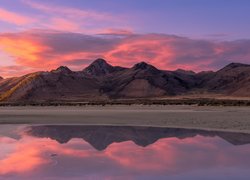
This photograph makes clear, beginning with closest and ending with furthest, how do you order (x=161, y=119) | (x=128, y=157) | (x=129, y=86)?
(x=128, y=157)
(x=161, y=119)
(x=129, y=86)

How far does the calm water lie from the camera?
34.8 feet

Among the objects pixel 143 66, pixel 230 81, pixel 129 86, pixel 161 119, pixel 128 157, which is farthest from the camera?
pixel 143 66

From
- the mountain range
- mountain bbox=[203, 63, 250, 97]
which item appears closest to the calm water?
the mountain range

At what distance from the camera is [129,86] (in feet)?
466

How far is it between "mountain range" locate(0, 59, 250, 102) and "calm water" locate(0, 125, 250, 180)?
105m

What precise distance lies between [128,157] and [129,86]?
129 metres

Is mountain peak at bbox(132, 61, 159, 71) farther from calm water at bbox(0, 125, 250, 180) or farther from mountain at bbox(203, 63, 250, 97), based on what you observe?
calm water at bbox(0, 125, 250, 180)

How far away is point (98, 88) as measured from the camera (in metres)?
146

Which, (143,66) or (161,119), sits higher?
(143,66)

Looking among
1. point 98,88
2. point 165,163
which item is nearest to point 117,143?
point 165,163

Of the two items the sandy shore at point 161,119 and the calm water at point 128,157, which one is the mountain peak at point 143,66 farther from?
the calm water at point 128,157

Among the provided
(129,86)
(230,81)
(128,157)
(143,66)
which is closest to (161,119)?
(128,157)

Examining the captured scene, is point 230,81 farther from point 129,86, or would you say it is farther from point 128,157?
point 128,157

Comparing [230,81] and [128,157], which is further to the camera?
[230,81]
